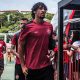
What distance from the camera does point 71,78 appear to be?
37.7 feet

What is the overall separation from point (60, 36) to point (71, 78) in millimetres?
2621

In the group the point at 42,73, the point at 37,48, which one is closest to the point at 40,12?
the point at 37,48

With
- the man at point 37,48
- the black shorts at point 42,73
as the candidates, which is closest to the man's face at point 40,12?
the man at point 37,48

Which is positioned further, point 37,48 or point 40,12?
point 40,12

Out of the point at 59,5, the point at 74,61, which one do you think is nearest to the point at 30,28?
the point at 59,5

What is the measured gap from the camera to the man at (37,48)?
6781 millimetres

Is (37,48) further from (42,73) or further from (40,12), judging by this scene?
(40,12)

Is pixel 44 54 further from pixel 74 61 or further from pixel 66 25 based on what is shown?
pixel 66 25

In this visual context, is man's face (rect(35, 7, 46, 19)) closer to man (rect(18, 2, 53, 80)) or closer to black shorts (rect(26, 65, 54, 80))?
man (rect(18, 2, 53, 80))

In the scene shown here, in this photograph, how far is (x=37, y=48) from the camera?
6.79 metres

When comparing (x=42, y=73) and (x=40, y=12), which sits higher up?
(x=40, y=12)

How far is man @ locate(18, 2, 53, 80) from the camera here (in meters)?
6.78

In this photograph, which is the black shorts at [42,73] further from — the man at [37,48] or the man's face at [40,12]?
the man's face at [40,12]

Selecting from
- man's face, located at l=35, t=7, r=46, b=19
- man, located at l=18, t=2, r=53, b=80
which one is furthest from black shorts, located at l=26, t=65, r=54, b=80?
man's face, located at l=35, t=7, r=46, b=19
